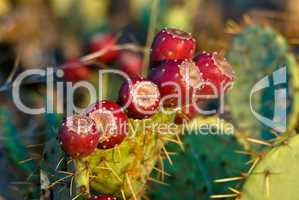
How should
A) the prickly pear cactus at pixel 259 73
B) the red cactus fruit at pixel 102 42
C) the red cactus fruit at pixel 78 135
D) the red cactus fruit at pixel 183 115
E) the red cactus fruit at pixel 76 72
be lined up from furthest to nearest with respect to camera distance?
1. the red cactus fruit at pixel 102 42
2. the red cactus fruit at pixel 76 72
3. the prickly pear cactus at pixel 259 73
4. the red cactus fruit at pixel 183 115
5. the red cactus fruit at pixel 78 135

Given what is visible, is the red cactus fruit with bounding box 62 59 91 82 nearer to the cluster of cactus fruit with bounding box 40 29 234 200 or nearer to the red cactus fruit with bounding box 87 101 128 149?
the cluster of cactus fruit with bounding box 40 29 234 200

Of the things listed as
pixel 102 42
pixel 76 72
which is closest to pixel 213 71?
pixel 76 72

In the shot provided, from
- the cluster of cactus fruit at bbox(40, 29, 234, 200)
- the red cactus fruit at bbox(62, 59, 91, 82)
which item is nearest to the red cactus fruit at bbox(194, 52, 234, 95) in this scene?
the cluster of cactus fruit at bbox(40, 29, 234, 200)

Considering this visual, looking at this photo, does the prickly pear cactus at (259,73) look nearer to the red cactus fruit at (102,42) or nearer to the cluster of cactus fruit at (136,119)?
the cluster of cactus fruit at (136,119)

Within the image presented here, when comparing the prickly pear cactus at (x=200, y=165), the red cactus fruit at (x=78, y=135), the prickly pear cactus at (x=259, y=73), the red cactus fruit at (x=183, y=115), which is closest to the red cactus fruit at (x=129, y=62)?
the prickly pear cactus at (x=259, y=73)

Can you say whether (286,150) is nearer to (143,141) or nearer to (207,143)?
(143,141)

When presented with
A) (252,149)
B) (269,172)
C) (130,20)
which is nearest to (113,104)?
(269,172)
